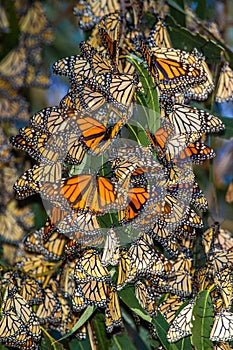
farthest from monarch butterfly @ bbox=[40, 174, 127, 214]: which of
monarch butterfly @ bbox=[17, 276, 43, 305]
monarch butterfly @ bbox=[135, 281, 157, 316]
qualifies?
monarch butterfly @ bbox=[17, 276, 43, 305]

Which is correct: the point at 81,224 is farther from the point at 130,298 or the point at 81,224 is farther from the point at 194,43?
the point at 194,43

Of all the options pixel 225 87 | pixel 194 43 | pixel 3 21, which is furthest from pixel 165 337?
pixel 3 21

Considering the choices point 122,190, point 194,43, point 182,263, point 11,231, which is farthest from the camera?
point 11,231

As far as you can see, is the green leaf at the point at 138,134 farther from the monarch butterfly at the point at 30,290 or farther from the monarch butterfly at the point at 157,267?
the monarch butterfly at the point at 30,290

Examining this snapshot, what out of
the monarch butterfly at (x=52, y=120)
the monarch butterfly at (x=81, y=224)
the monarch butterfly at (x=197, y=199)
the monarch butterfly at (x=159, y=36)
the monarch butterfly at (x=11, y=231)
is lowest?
the monarch butterfly at (x=81, y=224)

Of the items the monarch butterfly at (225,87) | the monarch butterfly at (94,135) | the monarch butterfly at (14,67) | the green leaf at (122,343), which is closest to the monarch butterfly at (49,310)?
the green leaf at (122,343)

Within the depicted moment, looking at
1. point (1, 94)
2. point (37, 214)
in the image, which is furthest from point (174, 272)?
point (1, 94)
